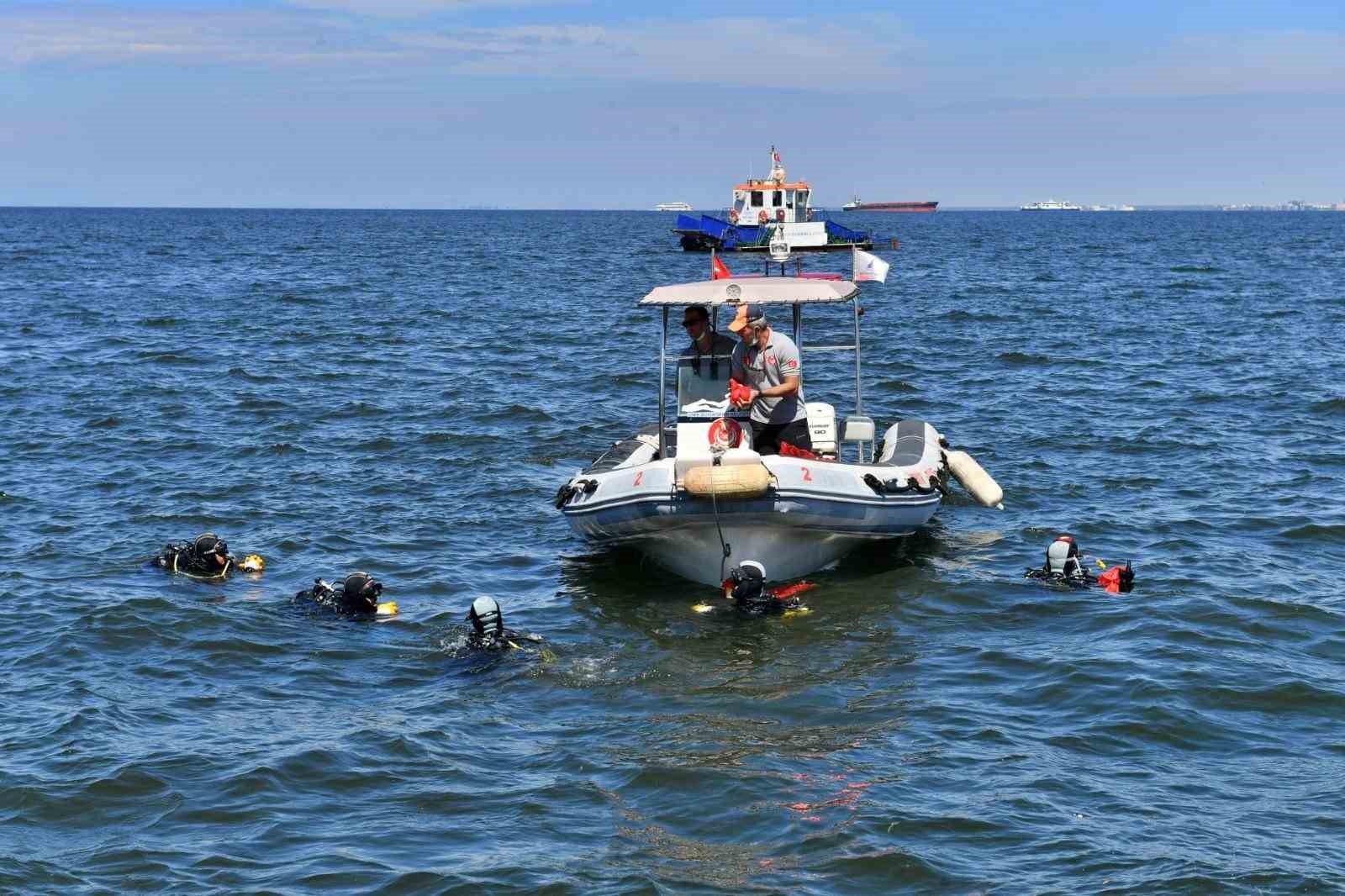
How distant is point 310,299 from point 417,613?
3395cm

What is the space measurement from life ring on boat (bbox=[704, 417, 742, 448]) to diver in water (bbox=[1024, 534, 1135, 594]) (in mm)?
3062

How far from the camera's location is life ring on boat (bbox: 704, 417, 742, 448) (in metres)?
13.2

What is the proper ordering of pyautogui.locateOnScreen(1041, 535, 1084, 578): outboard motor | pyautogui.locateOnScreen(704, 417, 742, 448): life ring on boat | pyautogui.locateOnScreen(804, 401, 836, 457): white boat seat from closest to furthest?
pyautogui.locateOnScreen(704, 417, 742, 448): life ring on boat → pyautogui.locateOnScreen(1041, 535, 1084, 578): outboard motor → pyautogui.locateOnScreen(804, 401, 836, 457): white boat seat

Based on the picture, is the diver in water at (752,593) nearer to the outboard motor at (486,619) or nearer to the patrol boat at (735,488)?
the patrol boat at (735,488)

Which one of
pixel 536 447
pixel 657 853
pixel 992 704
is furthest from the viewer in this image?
pixel 536 447

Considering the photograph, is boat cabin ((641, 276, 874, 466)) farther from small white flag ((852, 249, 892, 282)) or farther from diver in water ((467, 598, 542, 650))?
diver in water ((467, 598, 542, 650))

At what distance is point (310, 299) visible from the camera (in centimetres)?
4516

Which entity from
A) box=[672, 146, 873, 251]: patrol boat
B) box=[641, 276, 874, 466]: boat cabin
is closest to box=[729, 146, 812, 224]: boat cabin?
box=[672, 146, 873, 251]: patrol boat

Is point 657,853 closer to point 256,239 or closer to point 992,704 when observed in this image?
point 992,704

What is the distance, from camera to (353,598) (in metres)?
12.6

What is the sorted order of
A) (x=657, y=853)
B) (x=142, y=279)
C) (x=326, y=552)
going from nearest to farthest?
(x=657, y=853)
(x=326, y=552)
(x=142, y=279)

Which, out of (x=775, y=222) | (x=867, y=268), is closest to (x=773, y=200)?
(x=775, y=222)

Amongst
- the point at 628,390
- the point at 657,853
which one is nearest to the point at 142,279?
the point at 628,390

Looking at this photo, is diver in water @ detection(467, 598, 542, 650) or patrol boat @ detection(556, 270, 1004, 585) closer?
diver in water @ detection(467, 598, 542, 650)
